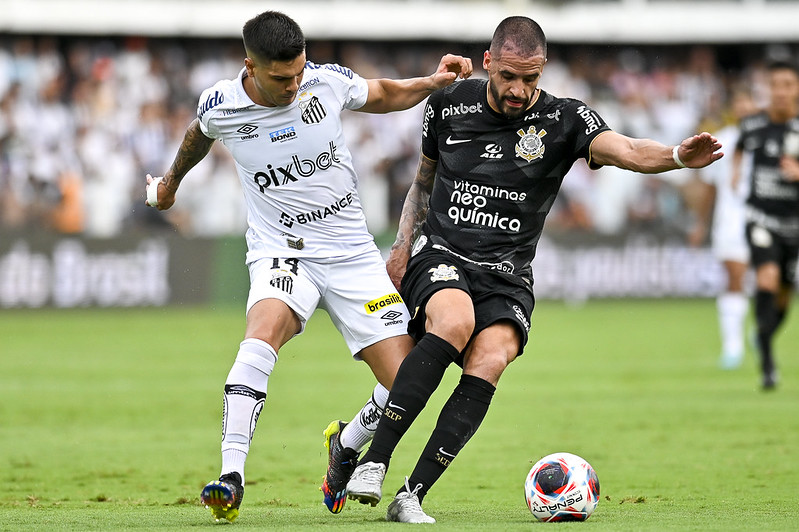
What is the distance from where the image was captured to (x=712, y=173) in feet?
55.8

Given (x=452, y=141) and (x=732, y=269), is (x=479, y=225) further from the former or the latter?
(x=732, y=269)

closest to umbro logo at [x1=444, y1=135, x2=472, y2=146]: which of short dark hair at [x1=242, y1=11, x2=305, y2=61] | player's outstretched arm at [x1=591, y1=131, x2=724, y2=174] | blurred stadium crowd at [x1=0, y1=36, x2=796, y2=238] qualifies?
player's outstretched arm at [x1=591, y1=131, x2=724, y2=174]

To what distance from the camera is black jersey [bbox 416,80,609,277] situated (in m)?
6.75

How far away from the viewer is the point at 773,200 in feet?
45.0

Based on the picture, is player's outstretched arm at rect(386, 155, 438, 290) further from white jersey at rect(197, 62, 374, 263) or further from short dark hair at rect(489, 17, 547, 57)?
short dark hair at rect(489, 17, 547, 57)

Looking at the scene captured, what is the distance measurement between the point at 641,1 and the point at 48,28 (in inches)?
570

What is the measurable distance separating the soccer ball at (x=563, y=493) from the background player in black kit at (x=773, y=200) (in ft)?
24.2

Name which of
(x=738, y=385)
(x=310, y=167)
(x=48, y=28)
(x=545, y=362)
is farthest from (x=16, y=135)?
(x=310, y=167)

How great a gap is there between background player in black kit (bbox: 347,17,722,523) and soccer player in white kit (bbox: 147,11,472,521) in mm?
215

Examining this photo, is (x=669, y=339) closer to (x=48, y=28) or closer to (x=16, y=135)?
(x=16, y=135)

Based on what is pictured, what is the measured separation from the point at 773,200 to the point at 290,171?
8.33 meters

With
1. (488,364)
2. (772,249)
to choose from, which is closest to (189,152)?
(488,364)

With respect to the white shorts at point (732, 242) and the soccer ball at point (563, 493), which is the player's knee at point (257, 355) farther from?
the white shorts at point (732, 242)

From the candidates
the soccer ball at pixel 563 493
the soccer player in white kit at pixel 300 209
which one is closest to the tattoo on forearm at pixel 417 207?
the soccer player in white kit at pixel 300 209
